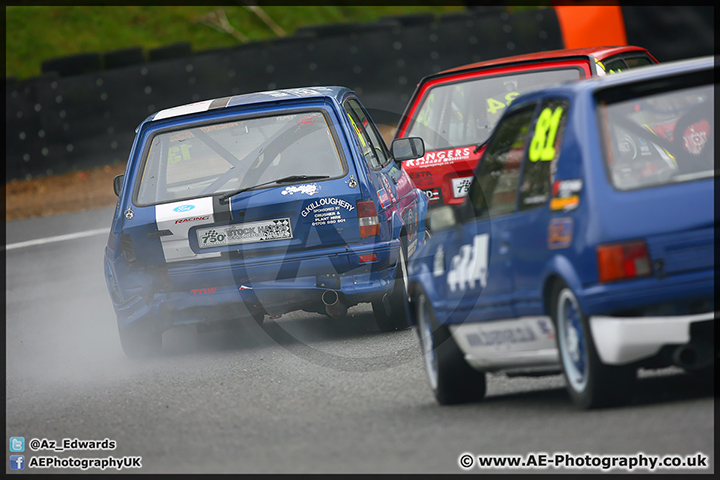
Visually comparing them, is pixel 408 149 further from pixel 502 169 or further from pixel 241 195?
pixel 502 169

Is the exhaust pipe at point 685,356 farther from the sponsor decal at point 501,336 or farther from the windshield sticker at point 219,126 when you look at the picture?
the windshield sticker at point 219,126

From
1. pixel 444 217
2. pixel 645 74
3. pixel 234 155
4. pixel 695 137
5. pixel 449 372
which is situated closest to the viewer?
pixel 645 74

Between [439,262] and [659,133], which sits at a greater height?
[659,133]

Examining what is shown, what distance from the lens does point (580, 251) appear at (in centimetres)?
514

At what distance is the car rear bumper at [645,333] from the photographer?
5.00m

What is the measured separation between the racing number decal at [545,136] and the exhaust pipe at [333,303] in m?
2.75

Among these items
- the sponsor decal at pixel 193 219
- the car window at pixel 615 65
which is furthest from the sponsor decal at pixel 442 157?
the sponsor decal at pixel 193 219

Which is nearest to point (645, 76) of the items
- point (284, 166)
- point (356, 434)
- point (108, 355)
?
point (356, 434)

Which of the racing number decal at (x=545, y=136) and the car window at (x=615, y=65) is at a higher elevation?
the car window at (x=615, y=65)

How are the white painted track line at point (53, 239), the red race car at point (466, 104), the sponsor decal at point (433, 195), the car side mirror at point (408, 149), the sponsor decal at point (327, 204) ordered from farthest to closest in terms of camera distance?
the white painted track line at point (53, 239) < the sponsor decal at point (433, 195) < the red race car at point (466, 104) < the car side mirror at point (408, 149) < the sponsor decal at point (327, 204)

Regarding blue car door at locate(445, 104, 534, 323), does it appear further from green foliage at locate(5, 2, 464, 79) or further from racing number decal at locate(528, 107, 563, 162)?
green foliage at locate(5, 2, 464, 79)

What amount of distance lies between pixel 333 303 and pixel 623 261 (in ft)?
11.5

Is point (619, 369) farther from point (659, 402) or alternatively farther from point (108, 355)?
point (108, 355)

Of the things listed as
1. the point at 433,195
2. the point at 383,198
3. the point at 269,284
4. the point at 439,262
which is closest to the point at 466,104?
the point at 433,195
